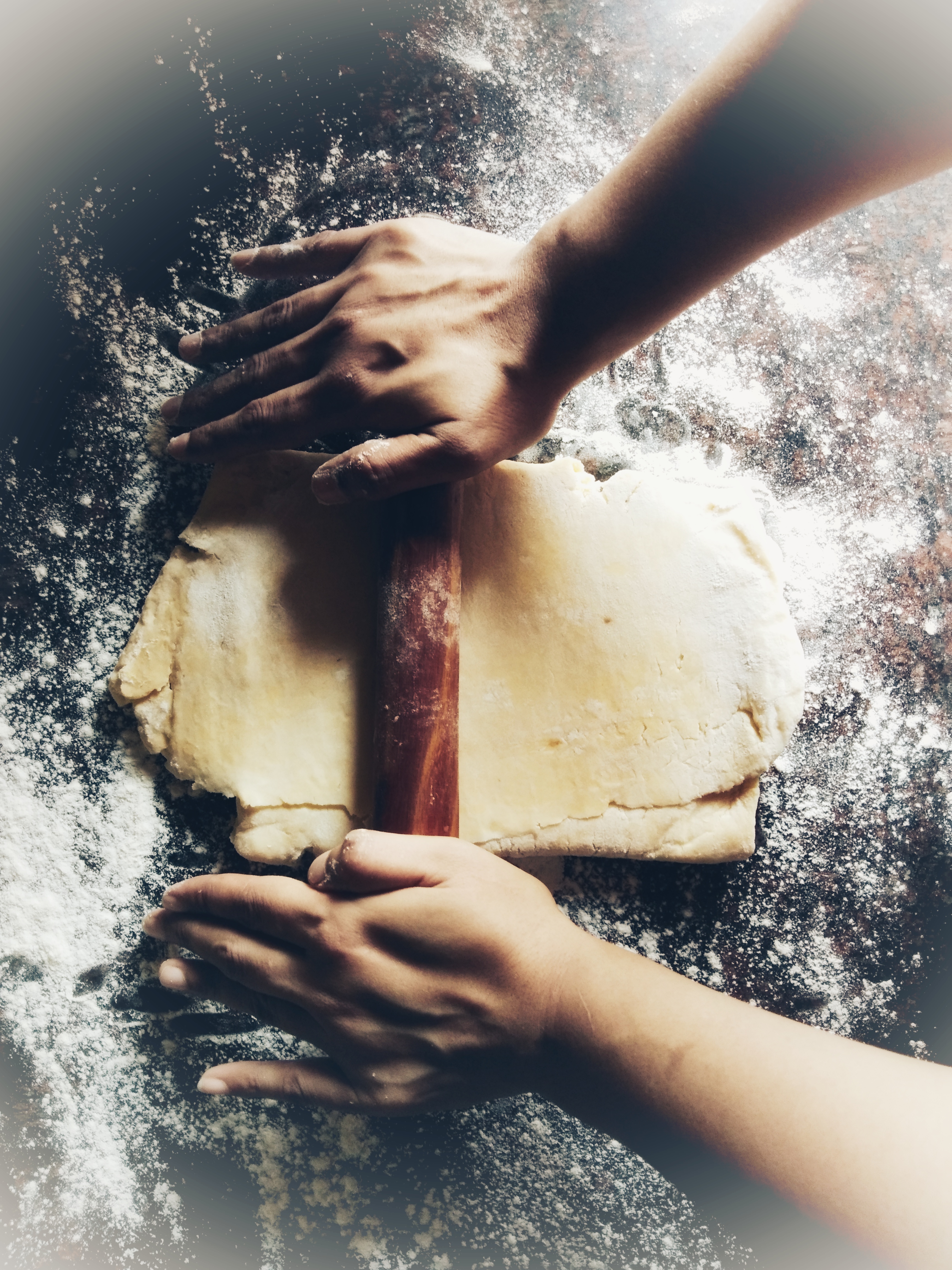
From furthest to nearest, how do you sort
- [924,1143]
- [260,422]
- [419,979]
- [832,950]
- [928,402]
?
[928,402]
[832,950]
[260,422]
[419,979]
[924,1143]

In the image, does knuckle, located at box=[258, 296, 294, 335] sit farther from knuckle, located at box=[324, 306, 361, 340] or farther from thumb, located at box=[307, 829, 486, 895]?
thumb, located at box=[307, 829, 486, 895]

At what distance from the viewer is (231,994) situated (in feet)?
4.11

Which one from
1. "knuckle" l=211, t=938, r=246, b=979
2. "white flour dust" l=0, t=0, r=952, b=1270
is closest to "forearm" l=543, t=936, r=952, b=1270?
"white flour dust" l=0, t=0, r=952, b=1270

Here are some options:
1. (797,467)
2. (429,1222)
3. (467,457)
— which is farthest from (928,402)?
(429,1222)

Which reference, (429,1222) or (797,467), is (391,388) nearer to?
(797,467)

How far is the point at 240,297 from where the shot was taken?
57.4 inches

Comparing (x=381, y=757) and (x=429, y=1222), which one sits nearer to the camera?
(x=381, y=757)

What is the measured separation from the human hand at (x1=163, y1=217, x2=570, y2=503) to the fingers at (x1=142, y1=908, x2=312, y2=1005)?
2.52 ft

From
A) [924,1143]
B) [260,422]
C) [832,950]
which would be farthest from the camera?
[832,950]

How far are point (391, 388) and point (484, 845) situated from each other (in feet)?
2.67

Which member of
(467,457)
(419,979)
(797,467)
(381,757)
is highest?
(797,467)

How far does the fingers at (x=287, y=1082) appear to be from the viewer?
3.97 feet

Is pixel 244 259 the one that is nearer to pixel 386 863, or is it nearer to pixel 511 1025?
pixel 386 863

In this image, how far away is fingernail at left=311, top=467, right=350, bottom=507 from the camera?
44.5 inches
